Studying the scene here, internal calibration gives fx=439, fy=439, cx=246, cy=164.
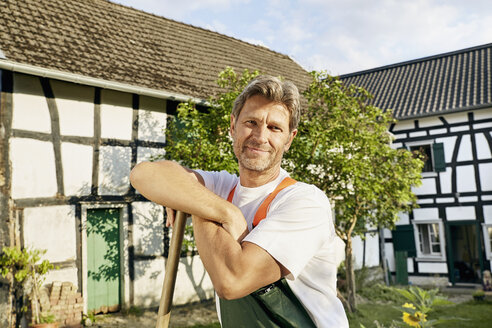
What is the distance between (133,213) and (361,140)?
4.79m

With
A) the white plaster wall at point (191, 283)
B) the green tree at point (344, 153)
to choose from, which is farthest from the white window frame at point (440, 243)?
the white plaster wall at point (191, 283)

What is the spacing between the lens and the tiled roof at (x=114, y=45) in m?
8.01

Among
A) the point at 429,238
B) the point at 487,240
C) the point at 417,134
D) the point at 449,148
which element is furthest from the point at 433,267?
the point at 417,134

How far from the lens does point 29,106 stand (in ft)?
24.8

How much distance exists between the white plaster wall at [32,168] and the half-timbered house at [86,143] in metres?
0.02

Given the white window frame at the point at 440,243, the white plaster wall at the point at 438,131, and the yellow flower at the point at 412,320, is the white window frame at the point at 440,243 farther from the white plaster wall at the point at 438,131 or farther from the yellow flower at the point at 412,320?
the yellow flower at the point at 412,320

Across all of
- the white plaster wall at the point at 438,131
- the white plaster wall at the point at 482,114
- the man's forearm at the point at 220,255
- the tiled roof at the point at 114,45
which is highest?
the tiled roof at the point at 114,45

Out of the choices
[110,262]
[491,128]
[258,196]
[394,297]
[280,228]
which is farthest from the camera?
[491,128]

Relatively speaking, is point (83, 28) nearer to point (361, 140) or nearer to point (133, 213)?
point (133, 213)

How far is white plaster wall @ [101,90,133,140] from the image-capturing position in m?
8.54

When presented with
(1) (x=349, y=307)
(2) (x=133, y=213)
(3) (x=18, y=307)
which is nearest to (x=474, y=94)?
(1) (x=349, y=307)

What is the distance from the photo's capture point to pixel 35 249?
7367mm

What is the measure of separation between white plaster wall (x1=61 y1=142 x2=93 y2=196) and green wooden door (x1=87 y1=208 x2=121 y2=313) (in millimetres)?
562

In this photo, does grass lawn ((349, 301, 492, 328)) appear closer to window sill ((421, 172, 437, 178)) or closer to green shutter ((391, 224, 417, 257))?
green shutter ((391, 224, 417, 257))
